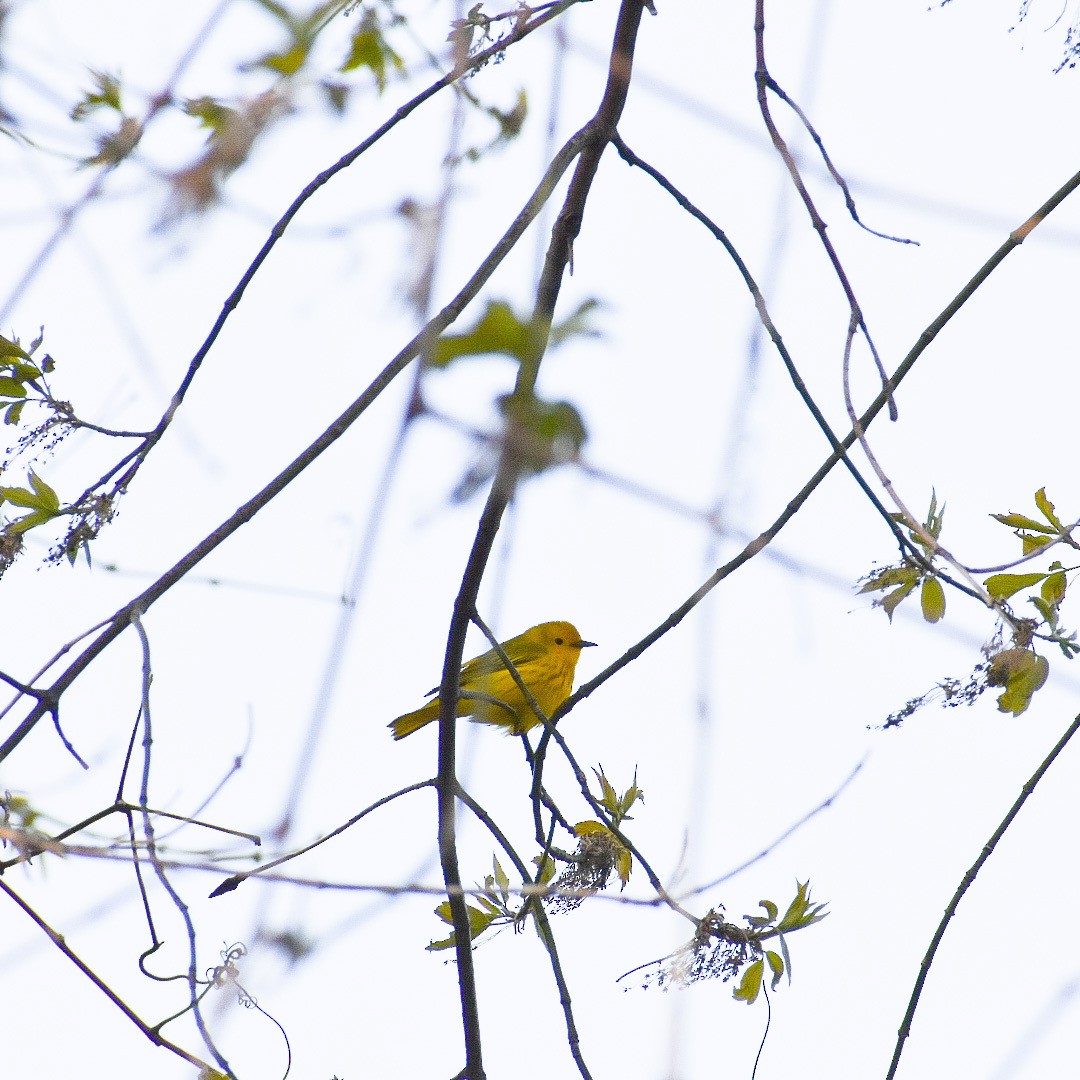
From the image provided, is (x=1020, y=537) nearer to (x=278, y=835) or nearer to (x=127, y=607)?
(x=127, y=607)

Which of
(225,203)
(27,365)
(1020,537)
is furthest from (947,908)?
(27,365)

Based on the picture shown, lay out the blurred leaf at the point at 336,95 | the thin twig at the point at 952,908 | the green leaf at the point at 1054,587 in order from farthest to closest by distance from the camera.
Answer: the green leaf at the point at 1054,587 → the thin twig at the point at 952,908 → the blurred leaf at the point at 336,95

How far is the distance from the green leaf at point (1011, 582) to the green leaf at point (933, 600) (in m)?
0.10

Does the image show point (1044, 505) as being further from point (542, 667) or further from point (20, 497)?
point (542, 667)

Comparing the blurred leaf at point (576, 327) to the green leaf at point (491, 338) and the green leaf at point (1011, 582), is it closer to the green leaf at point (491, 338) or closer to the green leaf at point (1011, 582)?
the green leaf at point (491, 338)

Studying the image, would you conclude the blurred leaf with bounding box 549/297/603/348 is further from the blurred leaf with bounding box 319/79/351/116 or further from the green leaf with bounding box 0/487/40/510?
the green leaf with bounding box 0/487/40/510

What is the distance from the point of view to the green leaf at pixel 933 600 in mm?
2947

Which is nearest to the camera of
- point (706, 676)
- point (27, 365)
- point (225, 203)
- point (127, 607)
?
point (706, 676)

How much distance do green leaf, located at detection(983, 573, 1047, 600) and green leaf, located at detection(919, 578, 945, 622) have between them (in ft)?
0.33

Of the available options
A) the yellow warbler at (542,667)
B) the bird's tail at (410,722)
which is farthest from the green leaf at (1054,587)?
the bird's tail at (410,722)

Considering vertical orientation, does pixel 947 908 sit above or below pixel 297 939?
above

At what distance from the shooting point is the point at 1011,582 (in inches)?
116

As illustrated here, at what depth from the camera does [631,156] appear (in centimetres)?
283

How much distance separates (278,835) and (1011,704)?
2028 mm
